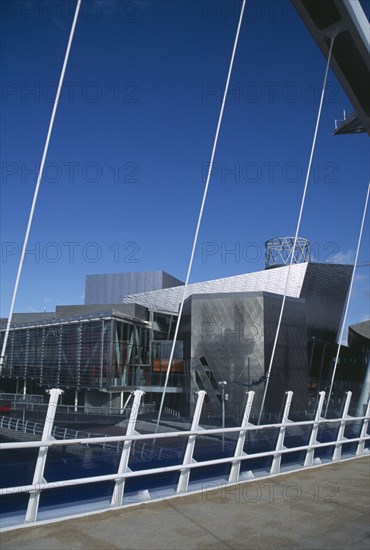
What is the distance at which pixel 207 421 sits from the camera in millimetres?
6656

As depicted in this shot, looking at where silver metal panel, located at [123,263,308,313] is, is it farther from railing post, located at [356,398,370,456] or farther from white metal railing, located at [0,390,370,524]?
white metal railing, located at [0,390,370,524]

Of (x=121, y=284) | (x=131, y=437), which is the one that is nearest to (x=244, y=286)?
(x=121, y=284)

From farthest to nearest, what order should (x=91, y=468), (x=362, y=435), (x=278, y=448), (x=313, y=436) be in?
(x=362, y=435)
(x=313, y=436)
(x=278, y=448)
(x=91, y=468)

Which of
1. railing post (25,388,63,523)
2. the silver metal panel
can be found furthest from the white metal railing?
the silver metal panel

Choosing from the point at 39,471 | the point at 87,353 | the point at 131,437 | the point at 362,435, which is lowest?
the point at 87,353

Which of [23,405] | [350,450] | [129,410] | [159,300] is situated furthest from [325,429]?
[159,300]

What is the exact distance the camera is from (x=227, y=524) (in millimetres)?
4695

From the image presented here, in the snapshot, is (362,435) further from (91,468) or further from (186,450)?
(91,468)

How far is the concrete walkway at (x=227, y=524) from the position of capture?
160 inches

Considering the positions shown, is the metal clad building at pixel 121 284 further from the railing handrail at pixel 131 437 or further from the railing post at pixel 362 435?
the railing handrail at pixel 131 437

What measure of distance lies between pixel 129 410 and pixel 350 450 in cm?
619

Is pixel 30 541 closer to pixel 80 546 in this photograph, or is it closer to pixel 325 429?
pixel 80 546

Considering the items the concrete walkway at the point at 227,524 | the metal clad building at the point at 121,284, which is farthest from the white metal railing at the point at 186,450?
the metal clad building at the point at 121,284

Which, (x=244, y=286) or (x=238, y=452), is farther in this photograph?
(x=244, y=286)
